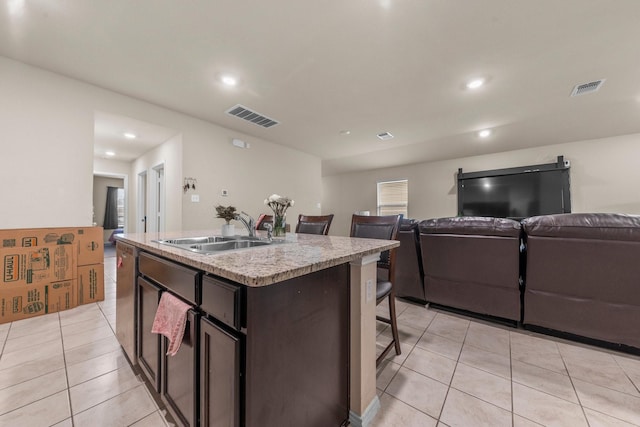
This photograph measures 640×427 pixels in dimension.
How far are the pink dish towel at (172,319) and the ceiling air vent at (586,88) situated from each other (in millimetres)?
4744

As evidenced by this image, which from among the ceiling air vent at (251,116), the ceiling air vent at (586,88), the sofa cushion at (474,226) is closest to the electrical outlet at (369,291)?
the sofa cushion at (474,226)

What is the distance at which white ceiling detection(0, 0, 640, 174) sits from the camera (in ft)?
6.26

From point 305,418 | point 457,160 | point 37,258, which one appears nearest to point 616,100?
point 457,160

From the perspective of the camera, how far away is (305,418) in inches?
37.4

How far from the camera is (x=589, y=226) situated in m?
1.74

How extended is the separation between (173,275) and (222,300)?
0.44 metres

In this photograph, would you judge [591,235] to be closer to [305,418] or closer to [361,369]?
[361,369]

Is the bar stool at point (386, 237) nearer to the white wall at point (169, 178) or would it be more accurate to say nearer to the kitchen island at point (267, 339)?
the kitchen island at point (267, 339)

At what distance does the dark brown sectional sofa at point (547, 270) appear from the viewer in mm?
1691

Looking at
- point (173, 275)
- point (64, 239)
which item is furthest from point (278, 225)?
point (64, 239)

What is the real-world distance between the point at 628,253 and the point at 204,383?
8.87ft

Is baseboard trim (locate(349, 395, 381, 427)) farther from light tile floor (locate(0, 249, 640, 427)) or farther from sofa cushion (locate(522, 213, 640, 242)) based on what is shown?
sofa cushion (locate(522, 213, 640, 242))

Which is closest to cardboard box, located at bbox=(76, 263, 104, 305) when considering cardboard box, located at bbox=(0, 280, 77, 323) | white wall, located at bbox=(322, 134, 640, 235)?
cardboard box, located at bbox=(0, 280, 77, 323)

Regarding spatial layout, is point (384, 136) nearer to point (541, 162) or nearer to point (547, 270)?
point (541, 162)
